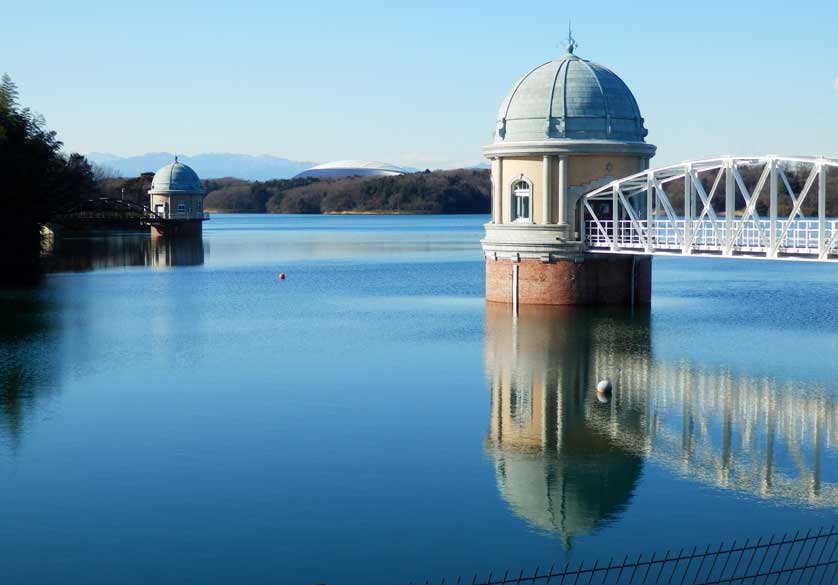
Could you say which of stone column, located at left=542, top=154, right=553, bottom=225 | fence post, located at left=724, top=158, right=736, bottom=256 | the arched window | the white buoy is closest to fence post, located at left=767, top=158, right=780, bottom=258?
fence post, located at left=724, top=158, right=736, bottom=256

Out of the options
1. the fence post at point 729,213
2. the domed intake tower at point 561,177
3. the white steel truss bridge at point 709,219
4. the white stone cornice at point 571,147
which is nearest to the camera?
the white steel truss bridge at point 709,219

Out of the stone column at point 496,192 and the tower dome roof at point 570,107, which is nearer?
the tower dome roof at point 570,107

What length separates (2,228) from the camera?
240 ft

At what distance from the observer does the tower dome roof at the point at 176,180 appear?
128750 millimetres

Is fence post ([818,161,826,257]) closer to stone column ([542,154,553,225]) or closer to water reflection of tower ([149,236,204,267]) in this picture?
stone column ([542,154,553,225])

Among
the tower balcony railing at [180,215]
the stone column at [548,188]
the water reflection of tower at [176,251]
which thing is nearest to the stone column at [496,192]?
the stone column at [548,188]

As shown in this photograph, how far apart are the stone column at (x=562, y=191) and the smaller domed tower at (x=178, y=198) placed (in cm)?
8352

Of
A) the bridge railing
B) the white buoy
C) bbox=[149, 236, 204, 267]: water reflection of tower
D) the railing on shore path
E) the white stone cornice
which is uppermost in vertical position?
the white stone cornice

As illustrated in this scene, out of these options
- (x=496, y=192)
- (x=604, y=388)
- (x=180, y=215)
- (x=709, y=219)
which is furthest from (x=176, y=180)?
(x=604, y=388)

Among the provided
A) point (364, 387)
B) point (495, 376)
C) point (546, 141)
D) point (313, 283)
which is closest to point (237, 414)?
point (364, 387)

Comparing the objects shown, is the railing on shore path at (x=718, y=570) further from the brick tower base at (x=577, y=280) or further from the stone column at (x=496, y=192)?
the stone column at (x=496, y=192)

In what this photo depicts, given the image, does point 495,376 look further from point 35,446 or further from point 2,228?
point 2,228

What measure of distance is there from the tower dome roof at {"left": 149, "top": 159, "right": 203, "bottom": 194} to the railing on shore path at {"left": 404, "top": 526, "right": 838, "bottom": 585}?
115925 millimetres

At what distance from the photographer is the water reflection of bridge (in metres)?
21.0
